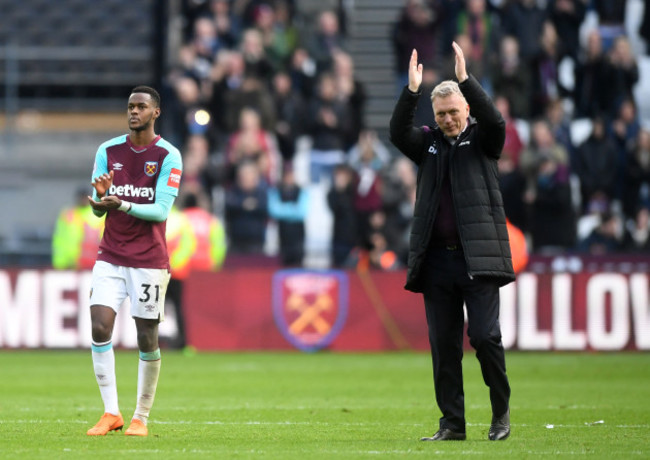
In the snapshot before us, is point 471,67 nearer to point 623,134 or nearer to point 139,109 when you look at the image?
point 623,134

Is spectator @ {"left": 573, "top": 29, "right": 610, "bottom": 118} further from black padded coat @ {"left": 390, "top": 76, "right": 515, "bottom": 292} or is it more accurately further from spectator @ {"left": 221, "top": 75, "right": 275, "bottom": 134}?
black padded coat @ {"left": 390, "top": 76, "right": 515, "bottom": 292}

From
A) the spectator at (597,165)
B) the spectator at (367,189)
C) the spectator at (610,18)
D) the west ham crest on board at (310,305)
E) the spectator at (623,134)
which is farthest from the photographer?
the spectator at (610,18)

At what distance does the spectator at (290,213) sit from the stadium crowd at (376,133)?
21mm

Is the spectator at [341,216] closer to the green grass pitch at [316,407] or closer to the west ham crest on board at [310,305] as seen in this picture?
the west ham crest on board at [310,305]

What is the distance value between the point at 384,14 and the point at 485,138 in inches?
696

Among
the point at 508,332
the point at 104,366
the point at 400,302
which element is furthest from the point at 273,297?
the point at 104,366

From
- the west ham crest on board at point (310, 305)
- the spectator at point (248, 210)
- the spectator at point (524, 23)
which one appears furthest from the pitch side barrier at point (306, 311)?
the spectator at point (524, 23)

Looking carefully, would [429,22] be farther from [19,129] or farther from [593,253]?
[19,129]

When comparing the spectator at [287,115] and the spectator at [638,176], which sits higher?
the spectator at [287,115]

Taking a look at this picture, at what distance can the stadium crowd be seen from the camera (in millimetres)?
20969

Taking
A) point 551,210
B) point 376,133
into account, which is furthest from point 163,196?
point 376,133

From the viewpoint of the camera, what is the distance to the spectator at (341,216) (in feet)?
69.3

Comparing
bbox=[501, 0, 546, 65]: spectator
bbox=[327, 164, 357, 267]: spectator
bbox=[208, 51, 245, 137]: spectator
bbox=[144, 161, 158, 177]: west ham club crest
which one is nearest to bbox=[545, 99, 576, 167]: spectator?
bbox=[501, 0, 546, 65]: spectator

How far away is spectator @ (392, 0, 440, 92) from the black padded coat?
1454 cm
